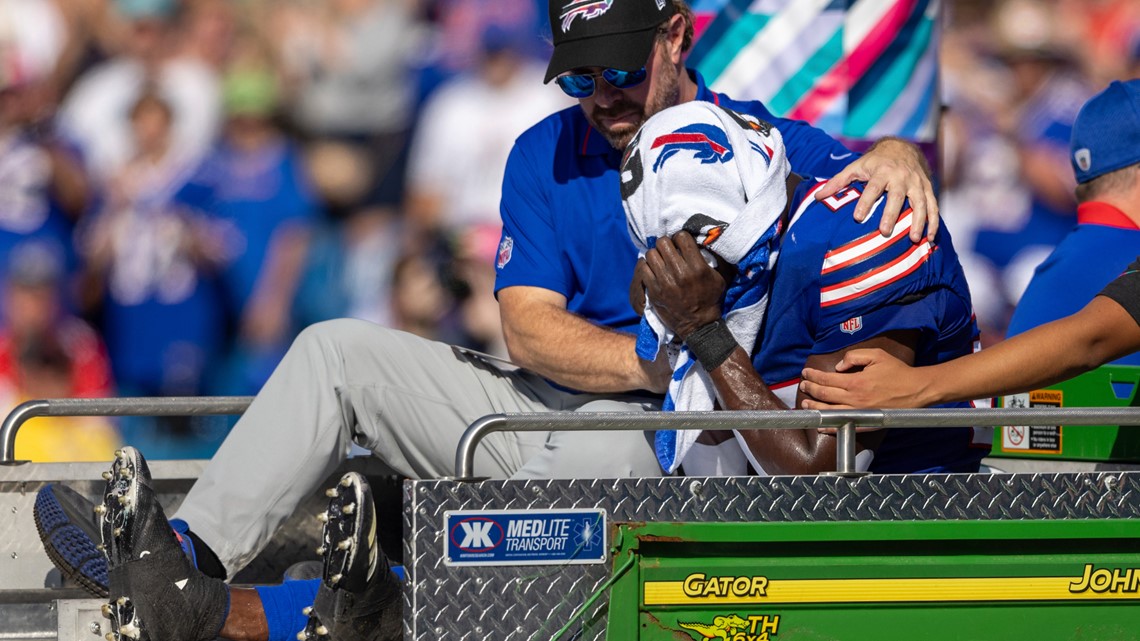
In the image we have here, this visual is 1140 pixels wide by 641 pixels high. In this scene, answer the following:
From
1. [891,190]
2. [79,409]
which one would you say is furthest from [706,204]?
[79,409]

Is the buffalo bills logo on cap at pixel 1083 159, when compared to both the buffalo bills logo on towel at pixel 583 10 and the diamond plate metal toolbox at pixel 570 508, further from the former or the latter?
the diamond plate metal toolbox at pixel 570 508

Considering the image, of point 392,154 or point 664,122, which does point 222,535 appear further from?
point 392,154

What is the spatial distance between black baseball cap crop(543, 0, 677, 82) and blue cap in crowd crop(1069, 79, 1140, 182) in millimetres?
1323

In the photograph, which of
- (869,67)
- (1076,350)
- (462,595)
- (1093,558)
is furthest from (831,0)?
(462,595)

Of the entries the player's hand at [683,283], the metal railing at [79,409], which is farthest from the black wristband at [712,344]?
the metal railing at [79,409]

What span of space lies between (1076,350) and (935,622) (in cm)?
73

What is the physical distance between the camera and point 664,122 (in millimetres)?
3070

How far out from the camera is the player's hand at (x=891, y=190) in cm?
300

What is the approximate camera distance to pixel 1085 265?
4117 mm

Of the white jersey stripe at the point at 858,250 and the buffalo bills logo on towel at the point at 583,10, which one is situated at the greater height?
the buffalo bills logo on towel at the point at 583,10

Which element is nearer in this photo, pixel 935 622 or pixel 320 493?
pixel 935 622

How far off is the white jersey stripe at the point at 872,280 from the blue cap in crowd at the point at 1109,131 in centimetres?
141

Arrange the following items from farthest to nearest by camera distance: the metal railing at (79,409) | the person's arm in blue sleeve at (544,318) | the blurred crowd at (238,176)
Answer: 1. the blurred crowd at (238,176)
2. the person's arm in blue sleeve at (544,318)
3. the metal railing at (79,409)

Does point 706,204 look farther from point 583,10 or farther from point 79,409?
point 79,409
